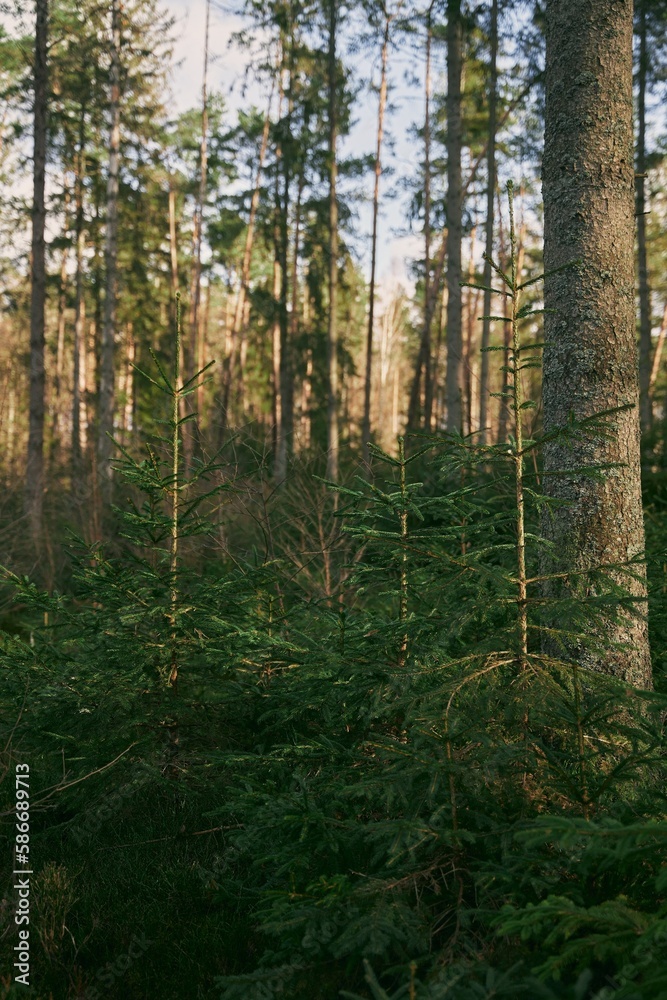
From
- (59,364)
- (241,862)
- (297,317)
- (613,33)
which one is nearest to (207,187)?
(297,317)

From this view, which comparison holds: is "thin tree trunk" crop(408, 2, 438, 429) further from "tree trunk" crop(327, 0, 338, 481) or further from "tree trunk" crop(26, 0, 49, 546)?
"tree trunk" crop(26, 0, 49, 546)

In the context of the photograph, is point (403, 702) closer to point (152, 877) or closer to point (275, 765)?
point (275, 765)

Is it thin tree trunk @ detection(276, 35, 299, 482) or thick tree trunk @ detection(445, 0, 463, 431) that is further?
thin tree trunk @ detection(276, 35, 299, 482)

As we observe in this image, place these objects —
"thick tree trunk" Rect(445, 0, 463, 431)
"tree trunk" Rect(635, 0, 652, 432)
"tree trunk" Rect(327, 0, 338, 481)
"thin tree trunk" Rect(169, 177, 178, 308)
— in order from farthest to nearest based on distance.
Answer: "thin tree trunk" Rect(169, 177, 178, 308) → "tree trunk" Rect(327, 0, 338, 481) → "tree trunk" Rect(635, 0, 652, 432) → "thick tree trunk" Rect(445, 0, 463, 431)

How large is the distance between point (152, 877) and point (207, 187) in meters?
29.6

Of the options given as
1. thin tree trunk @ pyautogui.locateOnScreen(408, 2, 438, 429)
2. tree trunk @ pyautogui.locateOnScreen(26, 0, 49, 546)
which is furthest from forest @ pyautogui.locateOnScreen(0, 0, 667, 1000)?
thin tree trunk @ pyautogui.locateOnScreen(408, 2, 438, 429)

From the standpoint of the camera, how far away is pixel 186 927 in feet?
11.4

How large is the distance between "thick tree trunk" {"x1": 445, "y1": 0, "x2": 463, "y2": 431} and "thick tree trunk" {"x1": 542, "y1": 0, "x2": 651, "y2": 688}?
329 inches

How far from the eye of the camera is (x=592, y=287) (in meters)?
4.27

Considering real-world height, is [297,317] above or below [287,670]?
above

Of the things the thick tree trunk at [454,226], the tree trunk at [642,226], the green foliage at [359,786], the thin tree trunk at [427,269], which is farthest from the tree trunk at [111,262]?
the green foliage at [359,786]

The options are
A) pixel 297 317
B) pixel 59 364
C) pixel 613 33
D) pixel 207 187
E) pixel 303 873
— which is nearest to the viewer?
pixel 303 873

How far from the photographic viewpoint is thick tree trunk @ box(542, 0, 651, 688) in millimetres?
4117

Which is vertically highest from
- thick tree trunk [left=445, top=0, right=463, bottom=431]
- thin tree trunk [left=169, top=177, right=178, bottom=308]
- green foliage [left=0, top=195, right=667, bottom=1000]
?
thin tree trunk [left=169, top=177, right=178, bottom=308]
